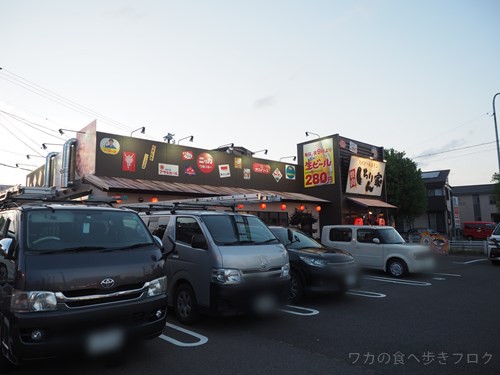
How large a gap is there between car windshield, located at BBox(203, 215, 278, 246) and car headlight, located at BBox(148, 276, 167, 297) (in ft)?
5.31

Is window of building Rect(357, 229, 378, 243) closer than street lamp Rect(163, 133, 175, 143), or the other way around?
window of building Rect(357, 229, 378, 243)

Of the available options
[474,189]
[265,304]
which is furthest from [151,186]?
[474,189]

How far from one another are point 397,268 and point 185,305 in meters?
7.90

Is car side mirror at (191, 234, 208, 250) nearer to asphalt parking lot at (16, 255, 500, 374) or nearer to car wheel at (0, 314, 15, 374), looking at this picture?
asphalt parking lot at (16, 255, 500, 374)

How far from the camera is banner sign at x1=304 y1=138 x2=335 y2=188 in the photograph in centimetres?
2439

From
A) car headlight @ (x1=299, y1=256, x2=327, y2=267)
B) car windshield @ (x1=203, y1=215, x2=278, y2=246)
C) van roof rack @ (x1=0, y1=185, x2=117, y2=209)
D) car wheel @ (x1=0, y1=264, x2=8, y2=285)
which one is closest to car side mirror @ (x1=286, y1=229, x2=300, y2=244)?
car headlight @ (x1=299, y1=256, x2=327, y2=267)

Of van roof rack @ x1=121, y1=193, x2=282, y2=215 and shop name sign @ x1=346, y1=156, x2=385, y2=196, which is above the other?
shop name sign @ x1=346, y1=156, x2=385, y2=196

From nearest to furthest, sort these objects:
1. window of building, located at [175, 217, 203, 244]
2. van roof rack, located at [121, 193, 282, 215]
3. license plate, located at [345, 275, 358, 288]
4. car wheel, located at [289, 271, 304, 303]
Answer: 1. window of building, located at [175, 217, 203, 244]
2. car wheel, located at [289, 271, 304, 303]
3. license plate, located at [345, 275, 358, 288]
4. van roof rack, located at [121, 193, 282, 215]

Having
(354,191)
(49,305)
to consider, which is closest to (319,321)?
(49,305)

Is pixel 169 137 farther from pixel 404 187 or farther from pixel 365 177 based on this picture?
pixel 404 187

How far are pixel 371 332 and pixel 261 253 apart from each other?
2197 millimetres

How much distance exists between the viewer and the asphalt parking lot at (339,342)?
4.46m

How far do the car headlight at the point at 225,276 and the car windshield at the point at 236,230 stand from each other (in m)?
0.51

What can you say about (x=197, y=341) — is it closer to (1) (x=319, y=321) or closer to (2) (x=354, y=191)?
(1) (x=319, y=321)
